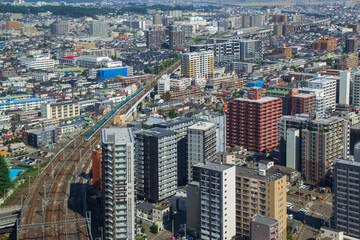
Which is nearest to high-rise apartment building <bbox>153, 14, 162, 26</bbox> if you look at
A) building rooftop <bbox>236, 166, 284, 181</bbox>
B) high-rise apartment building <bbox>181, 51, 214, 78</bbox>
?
high-rise apartment building <bbox>181, 51, 214, 78</bbox>

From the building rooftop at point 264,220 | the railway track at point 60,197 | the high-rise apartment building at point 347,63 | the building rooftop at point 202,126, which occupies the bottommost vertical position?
the railway track at point 60,197

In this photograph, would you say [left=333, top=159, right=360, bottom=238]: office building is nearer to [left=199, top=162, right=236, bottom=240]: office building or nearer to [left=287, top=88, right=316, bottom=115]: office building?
[left=199, top=162, right=236, bottom=240]: office building

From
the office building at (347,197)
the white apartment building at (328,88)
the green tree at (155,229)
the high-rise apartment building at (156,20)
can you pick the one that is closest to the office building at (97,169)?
the green tree at (155,229)

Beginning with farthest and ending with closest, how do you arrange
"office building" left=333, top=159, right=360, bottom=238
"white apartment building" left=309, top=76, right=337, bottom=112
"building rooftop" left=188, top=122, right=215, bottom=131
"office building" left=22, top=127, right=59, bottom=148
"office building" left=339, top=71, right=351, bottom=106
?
"office building" left=339, top=71, right=351, bottom=106, "white apartment building" left=309, top=76, right=337, bottom=112, "office building" left=22, top=127, right=59, bottom=148, "building rooftop" left=188, top=122, right=215, bottom=131, "office building" left=333, top=159, right=360, bottom=238

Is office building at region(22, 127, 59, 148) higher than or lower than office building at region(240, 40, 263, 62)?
lower

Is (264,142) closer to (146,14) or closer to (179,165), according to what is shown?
(179,165)

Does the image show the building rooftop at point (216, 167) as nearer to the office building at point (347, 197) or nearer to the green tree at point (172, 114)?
the office building at point (347, 197)

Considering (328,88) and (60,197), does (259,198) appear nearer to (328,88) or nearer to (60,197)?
(60,197)
